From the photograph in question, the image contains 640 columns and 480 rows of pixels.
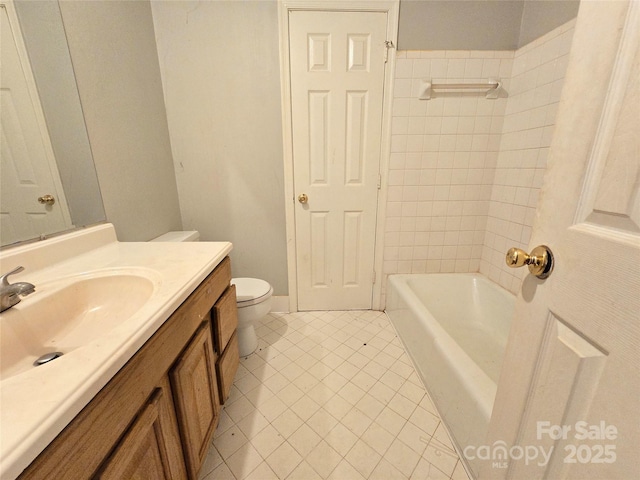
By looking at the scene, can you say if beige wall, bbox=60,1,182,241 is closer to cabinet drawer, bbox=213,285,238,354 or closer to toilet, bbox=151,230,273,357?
toilet, bbox=151,230,273,357

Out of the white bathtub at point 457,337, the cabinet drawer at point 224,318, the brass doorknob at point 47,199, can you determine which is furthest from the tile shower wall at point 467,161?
the brass doorknob at point 47,199

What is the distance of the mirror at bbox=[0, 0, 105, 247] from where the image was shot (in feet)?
2.64

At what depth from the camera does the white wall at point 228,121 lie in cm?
159

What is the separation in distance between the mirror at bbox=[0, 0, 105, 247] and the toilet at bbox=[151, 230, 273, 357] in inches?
23.5

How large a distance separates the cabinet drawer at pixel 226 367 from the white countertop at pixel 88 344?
1.36 feet

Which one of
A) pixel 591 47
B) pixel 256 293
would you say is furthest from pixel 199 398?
pixel 591 47

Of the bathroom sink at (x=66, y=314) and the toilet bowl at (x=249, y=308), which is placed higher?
the bathroom sink at (x=66, y=314)

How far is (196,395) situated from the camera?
33.0 inches

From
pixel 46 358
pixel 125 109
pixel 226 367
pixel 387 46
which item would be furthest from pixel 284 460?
pixel 387 46

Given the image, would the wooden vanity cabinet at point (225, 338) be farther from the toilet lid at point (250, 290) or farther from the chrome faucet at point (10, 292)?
the chrome faucet at point (10, 292)

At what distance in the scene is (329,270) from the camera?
200 cm

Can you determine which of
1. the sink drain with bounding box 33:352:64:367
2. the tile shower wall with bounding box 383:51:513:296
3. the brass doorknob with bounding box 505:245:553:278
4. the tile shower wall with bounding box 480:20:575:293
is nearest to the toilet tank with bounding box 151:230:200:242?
the sink drain with bounding box 33:352:64:367

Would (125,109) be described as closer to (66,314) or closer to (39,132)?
(39,132)

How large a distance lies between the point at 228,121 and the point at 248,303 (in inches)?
46.4
